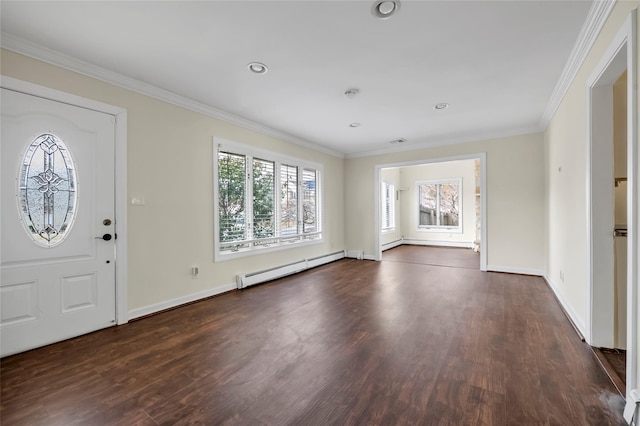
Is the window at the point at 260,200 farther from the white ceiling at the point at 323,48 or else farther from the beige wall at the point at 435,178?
the beige wall at the point at 435,178

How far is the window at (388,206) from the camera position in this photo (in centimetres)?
893

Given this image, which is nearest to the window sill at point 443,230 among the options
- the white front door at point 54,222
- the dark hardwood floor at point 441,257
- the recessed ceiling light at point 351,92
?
the dark hardwood floor at point 441,257

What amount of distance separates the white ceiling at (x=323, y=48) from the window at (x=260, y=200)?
900 mm

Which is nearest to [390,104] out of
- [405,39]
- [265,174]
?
[405,39]

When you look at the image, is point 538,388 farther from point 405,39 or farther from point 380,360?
point 405,39

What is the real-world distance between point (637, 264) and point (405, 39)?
2324mm

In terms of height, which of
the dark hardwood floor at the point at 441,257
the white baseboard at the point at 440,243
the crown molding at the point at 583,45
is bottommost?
the dark hardwood floor at the point at 441,257

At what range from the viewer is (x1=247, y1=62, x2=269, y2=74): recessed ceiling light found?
9.45 ft

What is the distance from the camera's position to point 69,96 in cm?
278

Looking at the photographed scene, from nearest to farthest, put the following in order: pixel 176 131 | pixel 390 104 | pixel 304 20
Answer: pixel 304 20, pixel 176 131, pixel 390 104

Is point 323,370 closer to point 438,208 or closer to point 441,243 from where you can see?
point 441,243

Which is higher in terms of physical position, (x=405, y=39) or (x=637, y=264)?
(x=405, y=39)

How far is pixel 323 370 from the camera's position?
2148 mm

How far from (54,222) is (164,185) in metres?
1.13
